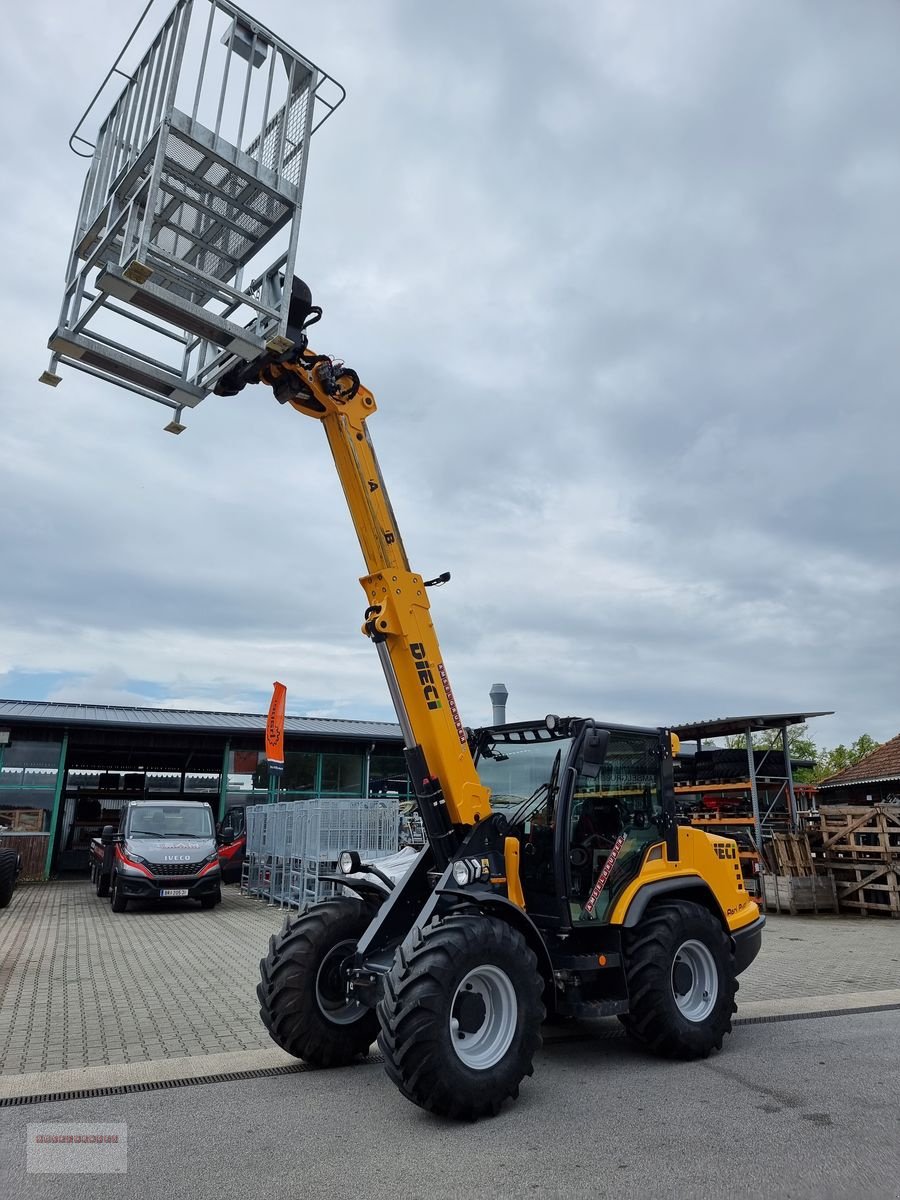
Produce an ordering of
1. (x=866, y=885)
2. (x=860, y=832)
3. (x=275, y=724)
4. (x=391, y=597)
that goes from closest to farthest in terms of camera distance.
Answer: (x=391, y=597) → (x=866, y=885) → (x=860, y=832) → (x=275, y=724)

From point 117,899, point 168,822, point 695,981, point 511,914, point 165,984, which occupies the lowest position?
point 165,984

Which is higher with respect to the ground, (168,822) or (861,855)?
(168,822)

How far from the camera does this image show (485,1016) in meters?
4.75

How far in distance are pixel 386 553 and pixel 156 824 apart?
11.6 m

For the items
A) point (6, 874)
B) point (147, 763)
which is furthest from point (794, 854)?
point (147, 763)

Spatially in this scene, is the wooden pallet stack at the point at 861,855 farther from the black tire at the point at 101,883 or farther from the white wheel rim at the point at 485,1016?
the black tire at the point at 101,883

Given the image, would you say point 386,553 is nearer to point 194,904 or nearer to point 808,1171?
point 808,1171

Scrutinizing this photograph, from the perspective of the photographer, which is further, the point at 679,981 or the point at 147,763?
the point at 147,763

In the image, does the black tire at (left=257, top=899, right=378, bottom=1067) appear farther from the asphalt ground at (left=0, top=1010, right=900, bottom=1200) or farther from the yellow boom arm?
the yellow boom arm

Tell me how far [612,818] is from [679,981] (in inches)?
46.6

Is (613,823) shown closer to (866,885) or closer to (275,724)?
(866,885)

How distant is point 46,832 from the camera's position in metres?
19.1

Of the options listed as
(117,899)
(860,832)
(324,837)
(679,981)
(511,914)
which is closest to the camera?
(511,914)

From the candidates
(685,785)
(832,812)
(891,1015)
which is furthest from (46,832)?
(891,1015)
